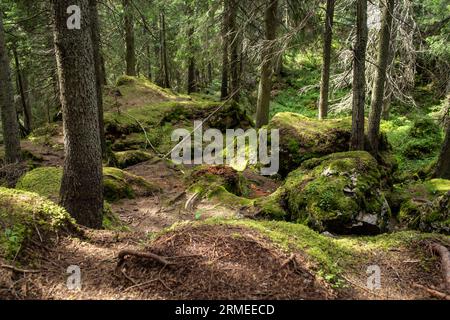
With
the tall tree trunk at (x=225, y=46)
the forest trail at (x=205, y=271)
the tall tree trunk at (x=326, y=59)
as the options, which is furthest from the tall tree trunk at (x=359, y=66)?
the tall tree trunk at (x=225, y=46)

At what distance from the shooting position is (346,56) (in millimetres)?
14133

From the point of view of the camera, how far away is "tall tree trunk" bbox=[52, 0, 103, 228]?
5066mm

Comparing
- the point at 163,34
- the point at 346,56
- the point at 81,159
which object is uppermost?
the point at 163,34

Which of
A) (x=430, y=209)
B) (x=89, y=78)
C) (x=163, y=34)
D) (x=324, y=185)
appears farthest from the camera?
(x=163, y=34)

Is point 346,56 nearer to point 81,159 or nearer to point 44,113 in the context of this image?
point 81,159

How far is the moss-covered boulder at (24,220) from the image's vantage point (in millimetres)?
3680

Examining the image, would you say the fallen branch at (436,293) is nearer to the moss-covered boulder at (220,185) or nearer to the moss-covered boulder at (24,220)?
the moss-covered boulder at (24,220)

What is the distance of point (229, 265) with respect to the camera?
3621 mm

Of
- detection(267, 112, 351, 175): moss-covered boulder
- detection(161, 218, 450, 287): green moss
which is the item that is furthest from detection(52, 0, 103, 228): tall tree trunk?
detection(267, 112, 351, 175): moss-covered boulder

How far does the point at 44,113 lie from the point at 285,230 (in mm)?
30583

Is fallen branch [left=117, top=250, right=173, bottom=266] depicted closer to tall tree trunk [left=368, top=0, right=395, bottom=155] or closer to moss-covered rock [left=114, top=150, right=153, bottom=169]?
tall tree trunk [left=368, top=0, right=395, bottom=155]

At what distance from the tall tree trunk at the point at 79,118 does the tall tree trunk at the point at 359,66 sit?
595cm
